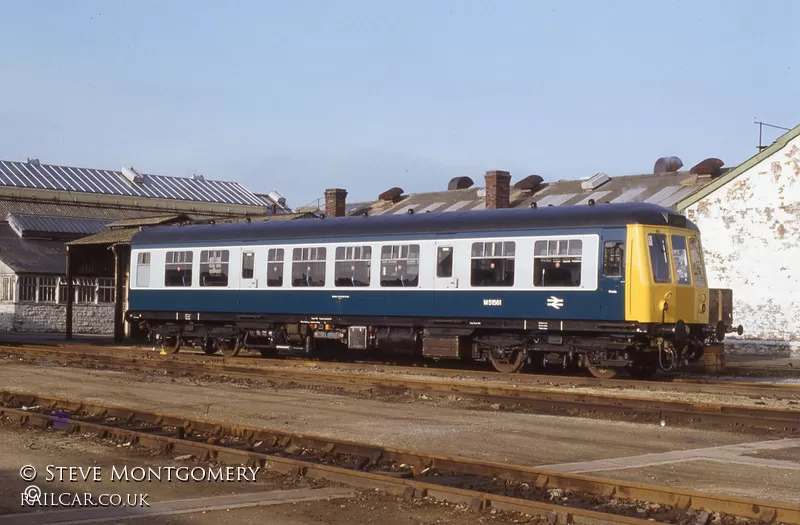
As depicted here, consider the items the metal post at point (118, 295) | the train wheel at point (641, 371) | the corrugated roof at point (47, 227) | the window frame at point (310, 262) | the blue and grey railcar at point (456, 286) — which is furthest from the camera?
the corrugated roof at point (47, 227)

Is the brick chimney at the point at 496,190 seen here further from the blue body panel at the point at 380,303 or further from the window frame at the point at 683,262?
the window frame at the point at 683,262

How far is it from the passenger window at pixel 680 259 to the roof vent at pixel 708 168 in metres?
18.1

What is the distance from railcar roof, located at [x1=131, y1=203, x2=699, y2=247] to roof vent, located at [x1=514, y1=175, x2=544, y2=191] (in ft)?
62.7

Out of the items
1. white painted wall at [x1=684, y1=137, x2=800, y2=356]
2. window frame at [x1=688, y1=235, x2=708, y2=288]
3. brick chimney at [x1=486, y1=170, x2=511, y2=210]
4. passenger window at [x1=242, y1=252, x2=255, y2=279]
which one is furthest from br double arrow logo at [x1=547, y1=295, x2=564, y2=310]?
brick chimney at [x1=486, y1=170, x2=511, y2=210]

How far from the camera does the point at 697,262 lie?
73.4 ft

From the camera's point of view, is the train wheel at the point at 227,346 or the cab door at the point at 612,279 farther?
the train wheel at the point at 227,346

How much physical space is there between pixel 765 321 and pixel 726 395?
12164mm

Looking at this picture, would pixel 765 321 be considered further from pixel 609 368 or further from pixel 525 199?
pixel 525 199

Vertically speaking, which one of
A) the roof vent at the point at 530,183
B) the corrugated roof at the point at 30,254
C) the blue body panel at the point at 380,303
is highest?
the roof vent at the point at 530,183

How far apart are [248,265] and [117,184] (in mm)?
44582

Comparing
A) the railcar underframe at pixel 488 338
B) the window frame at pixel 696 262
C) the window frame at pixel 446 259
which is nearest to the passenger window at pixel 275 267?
the railcar underframe at pixel 488 338

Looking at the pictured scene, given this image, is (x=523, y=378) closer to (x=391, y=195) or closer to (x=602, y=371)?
(x=602, y=371)

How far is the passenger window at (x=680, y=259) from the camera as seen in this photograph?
70.7 ft

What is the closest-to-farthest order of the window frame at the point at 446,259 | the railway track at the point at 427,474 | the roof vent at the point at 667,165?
the railway track at the point at 427,474
the window frame at the point at 446,259
the roof vent at the point at 667,165
